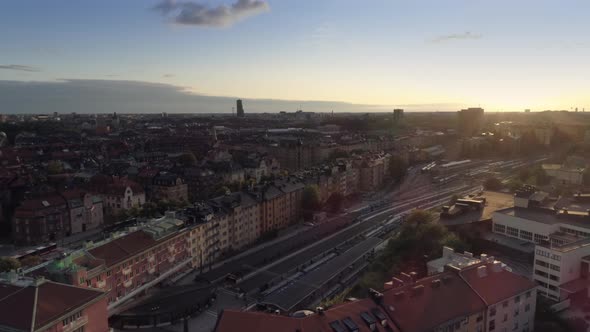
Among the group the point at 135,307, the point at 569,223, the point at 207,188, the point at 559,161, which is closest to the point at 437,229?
the point at 569,223

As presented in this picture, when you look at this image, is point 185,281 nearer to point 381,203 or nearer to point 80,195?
point 80,195

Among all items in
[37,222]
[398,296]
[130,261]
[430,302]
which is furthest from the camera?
[37,222]

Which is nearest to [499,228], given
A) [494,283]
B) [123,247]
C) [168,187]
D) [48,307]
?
[494,283]

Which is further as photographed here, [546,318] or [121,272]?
[121,272]

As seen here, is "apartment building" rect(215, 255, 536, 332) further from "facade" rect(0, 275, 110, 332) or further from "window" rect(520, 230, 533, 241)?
"window" rect(520, 230, 533, 241)

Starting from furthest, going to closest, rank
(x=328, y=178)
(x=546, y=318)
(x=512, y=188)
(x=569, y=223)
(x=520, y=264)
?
1. (x=328, y=178)
2. (x=512, y=188)
3. (x=569, y=223)
4. (x=520, y=264)
5. (x=546, y=318)

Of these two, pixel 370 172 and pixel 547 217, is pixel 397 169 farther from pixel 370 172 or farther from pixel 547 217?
pixel 547 217

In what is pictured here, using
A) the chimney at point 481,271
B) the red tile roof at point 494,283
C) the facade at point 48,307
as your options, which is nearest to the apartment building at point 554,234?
the red tile roof at point 494,283
